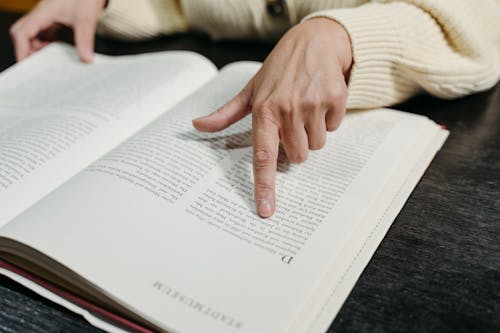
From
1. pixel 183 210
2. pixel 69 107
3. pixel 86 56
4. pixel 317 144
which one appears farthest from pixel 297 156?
pixel 86 56

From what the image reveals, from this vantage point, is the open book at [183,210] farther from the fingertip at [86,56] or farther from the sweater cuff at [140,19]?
the sweater cuff at [140,19]

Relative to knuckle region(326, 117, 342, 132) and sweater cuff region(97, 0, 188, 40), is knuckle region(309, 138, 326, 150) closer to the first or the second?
knuckle region(326, 117, 342, 132)

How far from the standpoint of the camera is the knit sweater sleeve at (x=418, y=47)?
55cm

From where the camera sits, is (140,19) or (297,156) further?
(140,19)

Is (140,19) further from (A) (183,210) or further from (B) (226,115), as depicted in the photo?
(A) (183,210)

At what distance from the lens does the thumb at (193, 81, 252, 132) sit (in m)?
0.53

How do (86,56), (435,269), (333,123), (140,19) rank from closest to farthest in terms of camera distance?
(435,269)
(333,123)
(86,56)
(140,19)

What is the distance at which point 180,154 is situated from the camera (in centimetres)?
51

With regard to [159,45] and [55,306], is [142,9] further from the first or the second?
[55,306]

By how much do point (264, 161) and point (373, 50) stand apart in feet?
0.64

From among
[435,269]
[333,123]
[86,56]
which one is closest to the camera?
[435,269]

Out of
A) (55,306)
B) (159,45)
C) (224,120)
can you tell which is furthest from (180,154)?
(159,45)

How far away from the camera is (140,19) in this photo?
0.88 metres

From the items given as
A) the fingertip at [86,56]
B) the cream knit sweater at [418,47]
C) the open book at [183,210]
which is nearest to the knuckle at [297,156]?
the open book at [183,210]
